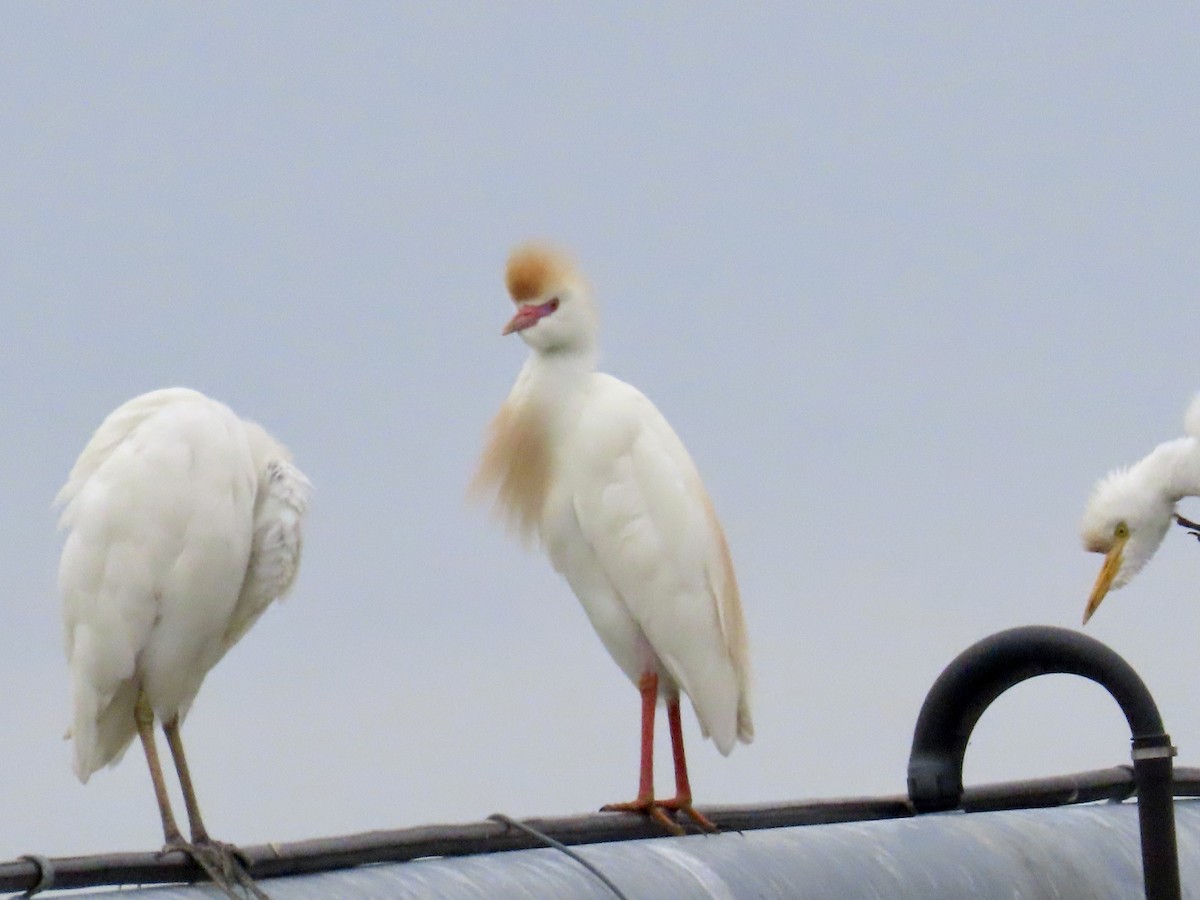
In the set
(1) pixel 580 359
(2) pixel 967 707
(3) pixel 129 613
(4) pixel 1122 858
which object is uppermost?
(1) pixel 580 359

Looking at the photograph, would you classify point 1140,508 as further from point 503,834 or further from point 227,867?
point 227,867

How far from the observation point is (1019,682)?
375 cm

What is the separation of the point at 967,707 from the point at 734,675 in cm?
99

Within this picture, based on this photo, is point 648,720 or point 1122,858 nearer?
point 1122,858

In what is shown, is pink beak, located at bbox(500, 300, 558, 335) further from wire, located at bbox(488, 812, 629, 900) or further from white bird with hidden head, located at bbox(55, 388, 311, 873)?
wire, located at bbox(488, 812, 629, 900)

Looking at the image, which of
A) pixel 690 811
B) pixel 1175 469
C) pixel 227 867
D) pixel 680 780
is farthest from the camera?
pixel 1175 469

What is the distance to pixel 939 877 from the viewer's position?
3.29 m

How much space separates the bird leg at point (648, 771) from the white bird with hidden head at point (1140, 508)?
3276 millimetres

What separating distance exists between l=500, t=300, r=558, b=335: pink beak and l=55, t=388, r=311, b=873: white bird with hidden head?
3.08 feet

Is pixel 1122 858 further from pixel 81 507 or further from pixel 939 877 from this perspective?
pixel 81 507

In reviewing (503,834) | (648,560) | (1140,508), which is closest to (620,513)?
(648,560)

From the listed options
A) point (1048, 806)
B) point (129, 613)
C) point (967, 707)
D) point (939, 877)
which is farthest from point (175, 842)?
point (1048, 806)

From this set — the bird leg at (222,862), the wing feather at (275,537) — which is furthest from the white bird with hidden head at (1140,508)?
the bird leg at (222,862)

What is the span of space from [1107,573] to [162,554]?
4.66 metres
